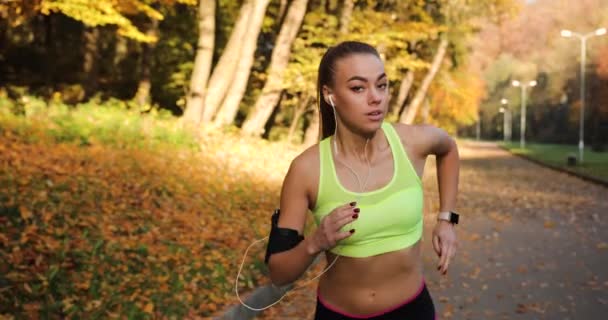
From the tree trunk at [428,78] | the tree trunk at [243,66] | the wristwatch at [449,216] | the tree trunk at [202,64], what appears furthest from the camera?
the tree trunk at [428,78]

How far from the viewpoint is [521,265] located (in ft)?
31.6

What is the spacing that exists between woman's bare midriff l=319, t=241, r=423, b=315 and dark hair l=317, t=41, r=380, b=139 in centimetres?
52

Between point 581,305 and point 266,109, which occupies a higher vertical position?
point 266,109

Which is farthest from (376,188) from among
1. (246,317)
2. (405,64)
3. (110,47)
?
(110,47)

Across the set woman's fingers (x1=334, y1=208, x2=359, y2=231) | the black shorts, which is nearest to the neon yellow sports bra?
the black shorts

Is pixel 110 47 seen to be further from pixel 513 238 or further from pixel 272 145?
pixel 513 238

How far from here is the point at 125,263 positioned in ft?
25.2

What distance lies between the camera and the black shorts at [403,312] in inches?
106

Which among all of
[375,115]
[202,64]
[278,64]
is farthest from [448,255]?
[278,64]

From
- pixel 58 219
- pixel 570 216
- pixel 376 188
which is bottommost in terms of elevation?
pixel 570 216

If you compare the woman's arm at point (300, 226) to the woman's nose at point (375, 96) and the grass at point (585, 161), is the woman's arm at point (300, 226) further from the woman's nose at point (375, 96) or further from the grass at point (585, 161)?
the grass at point (585, 161)

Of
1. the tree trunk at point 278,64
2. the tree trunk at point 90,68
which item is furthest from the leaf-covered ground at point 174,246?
the tree trunk at point 90,68

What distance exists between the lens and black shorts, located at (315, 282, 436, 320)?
2.70 meters

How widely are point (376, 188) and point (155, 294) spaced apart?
186 inches
